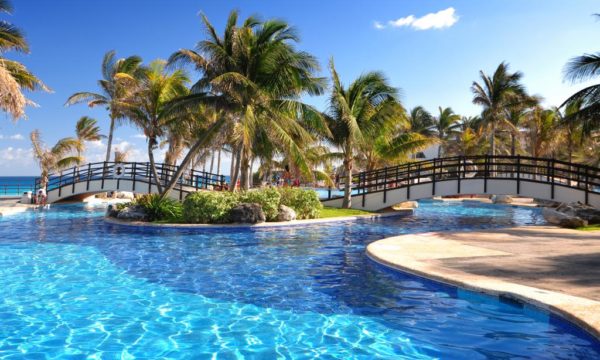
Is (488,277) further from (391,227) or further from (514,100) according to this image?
(514,100)

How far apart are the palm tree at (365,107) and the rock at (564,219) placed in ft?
34.3

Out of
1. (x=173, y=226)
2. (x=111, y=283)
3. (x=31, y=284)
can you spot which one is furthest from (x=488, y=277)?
(x=173, y=226)

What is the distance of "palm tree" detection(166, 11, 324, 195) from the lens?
20281 millimetres

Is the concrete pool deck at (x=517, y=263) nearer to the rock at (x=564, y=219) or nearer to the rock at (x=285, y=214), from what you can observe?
the rock at (x=564, y=219)

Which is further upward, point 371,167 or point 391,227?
point 371,167

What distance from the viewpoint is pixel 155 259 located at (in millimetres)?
10930

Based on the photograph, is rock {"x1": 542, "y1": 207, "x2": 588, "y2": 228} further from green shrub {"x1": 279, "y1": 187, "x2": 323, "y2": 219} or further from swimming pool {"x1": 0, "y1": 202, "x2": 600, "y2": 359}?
swimming pool {"x1": 0, "y1": 202, "x2": 600, "y2": 359}

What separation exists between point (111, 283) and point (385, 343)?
5.92m

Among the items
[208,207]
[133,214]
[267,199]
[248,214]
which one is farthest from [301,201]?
[133,214]

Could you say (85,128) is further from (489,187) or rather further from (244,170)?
(489,187)

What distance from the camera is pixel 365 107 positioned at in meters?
24.3

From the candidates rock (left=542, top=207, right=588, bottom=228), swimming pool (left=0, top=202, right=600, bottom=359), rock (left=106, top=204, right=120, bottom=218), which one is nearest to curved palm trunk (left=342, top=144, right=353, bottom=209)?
rock (left=542, top=207, right=588, bottom=228)

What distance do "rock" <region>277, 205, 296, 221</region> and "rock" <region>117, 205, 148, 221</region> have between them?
637 centimetres

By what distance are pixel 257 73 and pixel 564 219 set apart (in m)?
15.3
